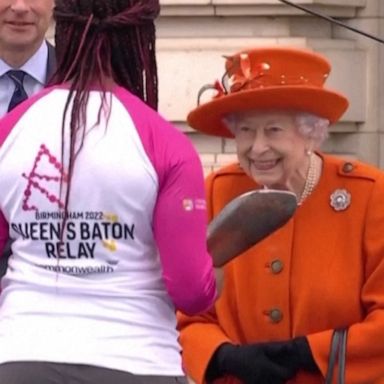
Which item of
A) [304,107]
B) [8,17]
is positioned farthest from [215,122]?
[8,17]

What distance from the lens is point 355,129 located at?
26.3 ft

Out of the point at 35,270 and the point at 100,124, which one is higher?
the point at 100,124

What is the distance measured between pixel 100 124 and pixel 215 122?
1.09 m

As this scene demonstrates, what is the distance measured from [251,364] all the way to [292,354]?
0.37 ft

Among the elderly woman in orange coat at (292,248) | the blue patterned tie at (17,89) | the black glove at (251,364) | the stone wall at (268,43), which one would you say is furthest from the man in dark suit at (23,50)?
the stone wall at (268,43)

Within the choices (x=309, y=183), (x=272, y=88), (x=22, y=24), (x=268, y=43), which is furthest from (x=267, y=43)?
(x=272, y=88)

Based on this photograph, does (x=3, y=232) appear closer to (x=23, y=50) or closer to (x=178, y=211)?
(x=178, y=211)

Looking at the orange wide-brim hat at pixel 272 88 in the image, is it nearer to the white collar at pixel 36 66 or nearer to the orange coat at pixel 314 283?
the orange coat at pixel 314 283

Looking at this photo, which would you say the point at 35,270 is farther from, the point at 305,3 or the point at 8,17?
the point at 305,3

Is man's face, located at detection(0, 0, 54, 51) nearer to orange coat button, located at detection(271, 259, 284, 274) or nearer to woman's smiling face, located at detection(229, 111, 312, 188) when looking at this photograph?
woman's smiling face, located at detection(229, 111, 312, 188)

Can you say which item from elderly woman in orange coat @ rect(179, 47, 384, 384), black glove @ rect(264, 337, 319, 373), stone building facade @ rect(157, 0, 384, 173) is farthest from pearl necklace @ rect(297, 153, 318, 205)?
stone building facade @ rect(157, 0, 384, 173)

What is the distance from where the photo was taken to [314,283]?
188 inches

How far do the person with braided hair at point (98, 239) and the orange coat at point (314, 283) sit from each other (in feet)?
2.86

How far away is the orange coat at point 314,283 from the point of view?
4.71m
